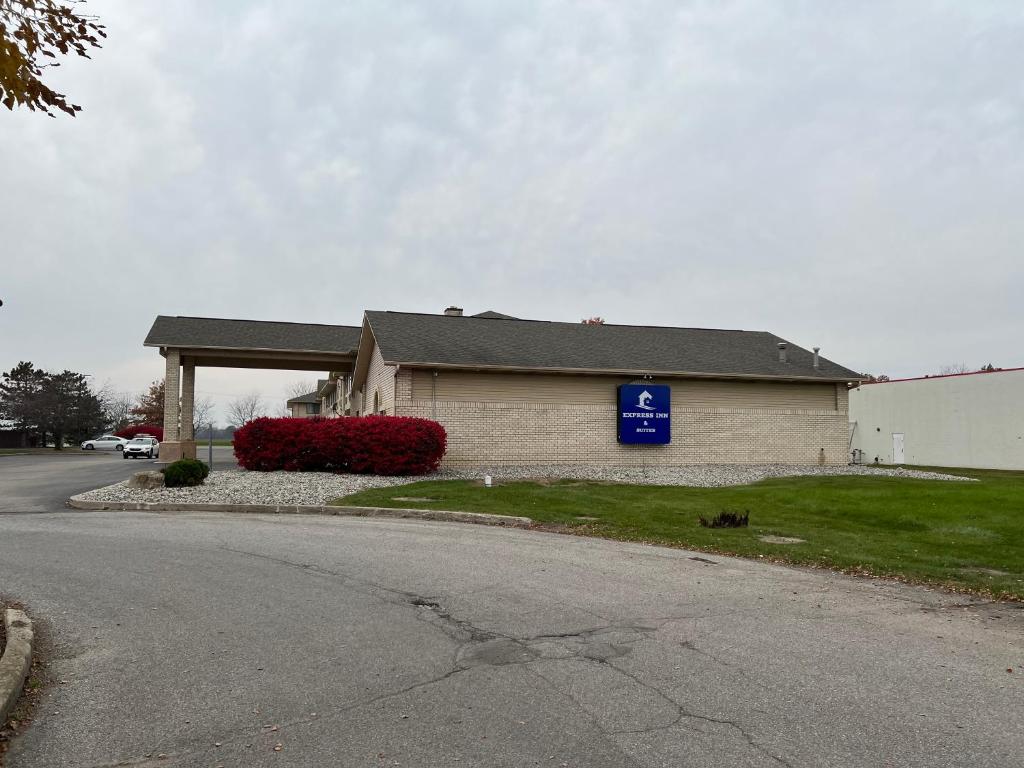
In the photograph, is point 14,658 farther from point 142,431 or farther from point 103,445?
point 142,431

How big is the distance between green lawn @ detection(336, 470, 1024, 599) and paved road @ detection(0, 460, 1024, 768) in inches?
54.1

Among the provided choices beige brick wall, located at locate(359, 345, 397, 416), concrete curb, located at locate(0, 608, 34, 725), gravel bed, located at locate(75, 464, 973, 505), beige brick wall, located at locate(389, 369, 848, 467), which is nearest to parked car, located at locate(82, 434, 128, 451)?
beige brick wall, located at locate(359, 345, 397, 416)

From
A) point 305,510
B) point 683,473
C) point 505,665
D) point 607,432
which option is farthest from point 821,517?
point 607,432

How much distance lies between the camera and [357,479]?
19344 mm

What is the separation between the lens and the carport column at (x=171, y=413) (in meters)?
28.2

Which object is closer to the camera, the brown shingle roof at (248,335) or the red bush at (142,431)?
the brown shingle roof at (248,335)

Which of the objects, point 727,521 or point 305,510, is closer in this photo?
point 727,521

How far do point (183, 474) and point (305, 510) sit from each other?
4159 mm

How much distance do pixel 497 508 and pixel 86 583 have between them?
777 cm

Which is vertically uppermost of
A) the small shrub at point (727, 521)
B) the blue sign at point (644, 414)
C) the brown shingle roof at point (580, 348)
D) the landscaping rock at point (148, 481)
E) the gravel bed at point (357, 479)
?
the brown shingle roof at point (580, 348)

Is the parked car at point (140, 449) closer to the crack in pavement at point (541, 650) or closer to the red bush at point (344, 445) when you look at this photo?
the red bush at point (344, 445)

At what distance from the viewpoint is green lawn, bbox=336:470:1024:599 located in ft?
31.8

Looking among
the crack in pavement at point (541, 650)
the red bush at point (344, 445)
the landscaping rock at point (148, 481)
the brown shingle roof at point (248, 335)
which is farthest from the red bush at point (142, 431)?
the crack in pavement at point (541, 650)

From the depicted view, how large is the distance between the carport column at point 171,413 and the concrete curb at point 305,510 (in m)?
12.7
